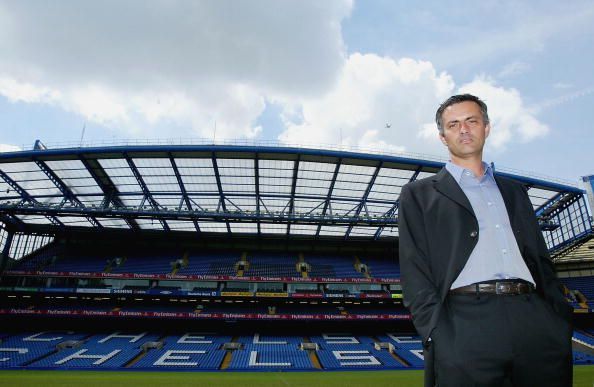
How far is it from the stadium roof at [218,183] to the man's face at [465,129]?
20.5 m

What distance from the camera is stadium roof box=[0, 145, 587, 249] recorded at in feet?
75.2

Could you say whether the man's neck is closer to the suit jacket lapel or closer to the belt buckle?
the suit jacket lapel

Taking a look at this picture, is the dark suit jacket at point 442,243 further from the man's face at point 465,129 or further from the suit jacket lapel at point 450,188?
the man's face at point 465,129

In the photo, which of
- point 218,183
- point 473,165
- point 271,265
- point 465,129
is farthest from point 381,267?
point 465,129

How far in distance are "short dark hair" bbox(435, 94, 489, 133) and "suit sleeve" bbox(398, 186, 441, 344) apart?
53 cm

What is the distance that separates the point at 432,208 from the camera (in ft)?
6.70

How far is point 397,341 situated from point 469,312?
28.8m

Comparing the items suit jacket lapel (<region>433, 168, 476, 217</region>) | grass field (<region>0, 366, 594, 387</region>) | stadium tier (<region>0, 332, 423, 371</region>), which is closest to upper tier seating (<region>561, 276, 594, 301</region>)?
stadium tier (<region>0, 332, 423, 371</region>)

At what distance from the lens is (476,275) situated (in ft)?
5.91

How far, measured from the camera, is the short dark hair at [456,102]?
7.21ft

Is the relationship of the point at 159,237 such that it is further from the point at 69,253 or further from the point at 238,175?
the point at 238,175

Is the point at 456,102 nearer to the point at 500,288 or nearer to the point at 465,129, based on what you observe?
the point at 465,129

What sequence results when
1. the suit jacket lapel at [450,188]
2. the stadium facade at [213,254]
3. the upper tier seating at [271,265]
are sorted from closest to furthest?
1. the suit jacket lapel at [450,188]
2. the stadium facade at [213,254]
3. the upper tier seating at [271,265]

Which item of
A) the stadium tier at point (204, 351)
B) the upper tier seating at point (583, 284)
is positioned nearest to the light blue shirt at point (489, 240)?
the stadium tier at point (204, 351)
